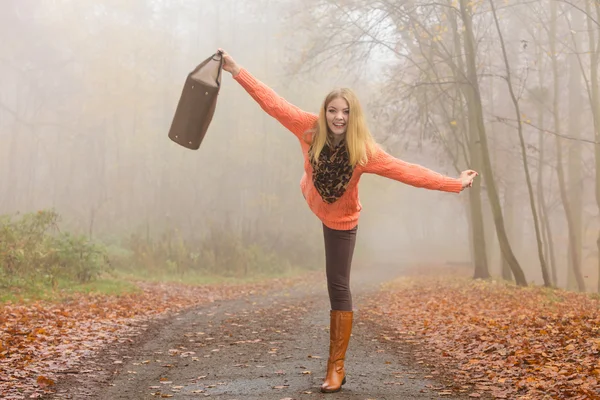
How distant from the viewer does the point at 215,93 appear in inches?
216

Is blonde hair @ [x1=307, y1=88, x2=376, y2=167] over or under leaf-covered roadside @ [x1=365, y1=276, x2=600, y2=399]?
over

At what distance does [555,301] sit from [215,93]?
31.0 ft

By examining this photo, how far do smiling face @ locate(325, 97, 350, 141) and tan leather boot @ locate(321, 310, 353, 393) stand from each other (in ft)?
5.13

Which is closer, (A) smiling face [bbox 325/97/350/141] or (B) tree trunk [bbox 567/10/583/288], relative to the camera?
(A) smiling face [bbox 325/97/350/141]

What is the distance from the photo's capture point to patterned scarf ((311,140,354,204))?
4.95m

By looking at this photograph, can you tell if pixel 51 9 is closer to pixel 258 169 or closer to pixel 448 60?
pixel 258 169

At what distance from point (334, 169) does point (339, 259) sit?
79 cm

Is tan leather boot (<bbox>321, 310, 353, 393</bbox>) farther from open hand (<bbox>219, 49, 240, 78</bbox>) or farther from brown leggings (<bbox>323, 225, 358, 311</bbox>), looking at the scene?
open hand (<bbox>219, 49, 240, 78</bbox>)

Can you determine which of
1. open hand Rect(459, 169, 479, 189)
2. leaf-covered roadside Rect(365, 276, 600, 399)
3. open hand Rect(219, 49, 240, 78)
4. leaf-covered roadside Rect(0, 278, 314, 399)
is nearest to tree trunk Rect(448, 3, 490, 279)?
leaf-covered roadside Rect(365, 276, 600, 399)

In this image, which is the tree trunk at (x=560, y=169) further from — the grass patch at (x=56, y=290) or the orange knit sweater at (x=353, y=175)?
the orange knit sweater at (x=353, y=175)

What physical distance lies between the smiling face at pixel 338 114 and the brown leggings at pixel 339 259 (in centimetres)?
87

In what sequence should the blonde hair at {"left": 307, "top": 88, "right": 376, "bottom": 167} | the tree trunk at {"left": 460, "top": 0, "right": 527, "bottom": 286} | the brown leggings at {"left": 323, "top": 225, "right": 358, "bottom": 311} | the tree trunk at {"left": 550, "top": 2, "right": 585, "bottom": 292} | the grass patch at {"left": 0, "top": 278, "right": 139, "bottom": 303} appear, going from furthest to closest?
the tree trunk at {"left": 550, "top": 2, "right": 585, "bottom": 292}, the tree trunk at {"left": 460, "top": 0, "right": 527, "bottom": 286}, the grass patch at {"left": 0, "top": 278, "right": 139, "bottom": 303}, the brown leggings at {"left": 323, "top": 225, "right": 358, "bottom": 311}, the blonde hair at {"left": 307, "top": 88, "right": 376, "bottom": 167}

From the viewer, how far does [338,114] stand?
16.0 feet

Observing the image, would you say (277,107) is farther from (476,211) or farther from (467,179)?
(476,211)
